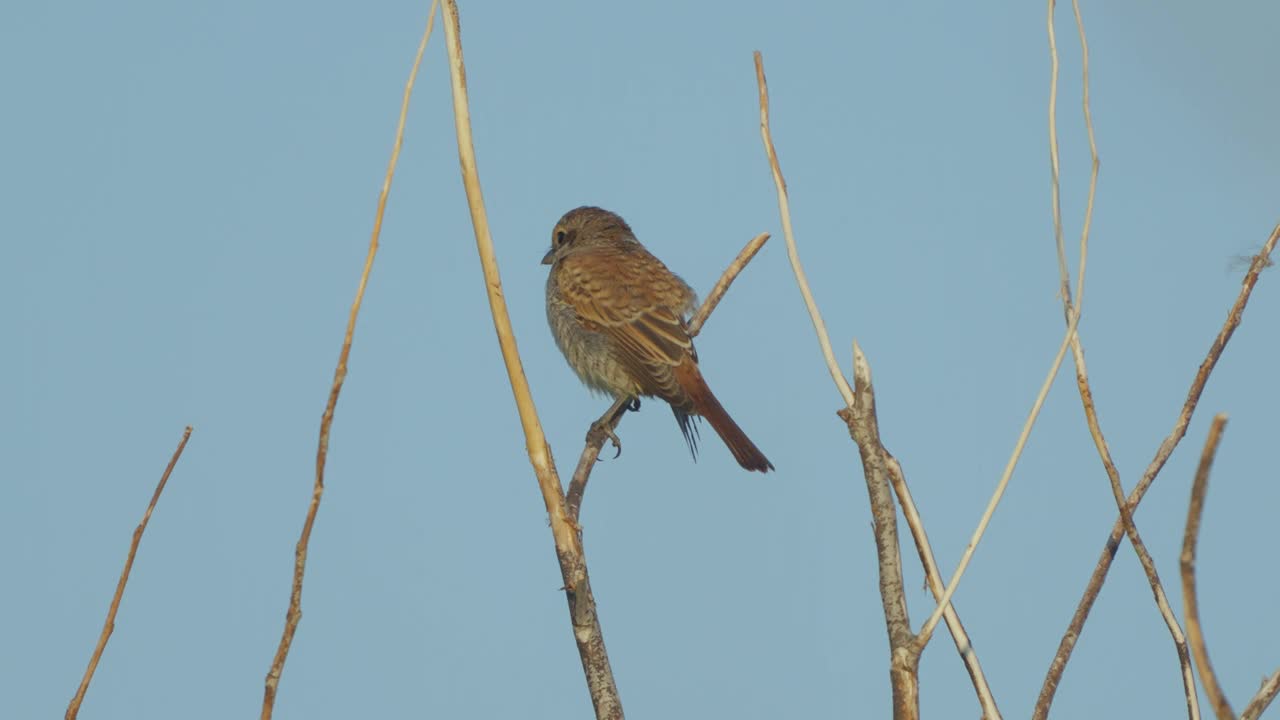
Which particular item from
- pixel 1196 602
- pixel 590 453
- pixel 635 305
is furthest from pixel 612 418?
pixel 1196 602

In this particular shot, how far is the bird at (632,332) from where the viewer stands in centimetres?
631

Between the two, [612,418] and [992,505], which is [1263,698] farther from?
[612,418]

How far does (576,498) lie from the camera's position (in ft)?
10.6

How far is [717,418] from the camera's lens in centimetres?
607

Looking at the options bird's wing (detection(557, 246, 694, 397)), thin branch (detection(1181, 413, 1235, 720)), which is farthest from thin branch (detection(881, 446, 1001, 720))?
bird's wing (detection(557, 246, 694, 397))

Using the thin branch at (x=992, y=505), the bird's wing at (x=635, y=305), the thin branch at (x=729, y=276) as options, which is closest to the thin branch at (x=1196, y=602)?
the thin branch at (x=992, y=505)

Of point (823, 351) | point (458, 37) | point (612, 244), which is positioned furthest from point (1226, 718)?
point (612, 244)

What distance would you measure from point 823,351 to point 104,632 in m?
1.27

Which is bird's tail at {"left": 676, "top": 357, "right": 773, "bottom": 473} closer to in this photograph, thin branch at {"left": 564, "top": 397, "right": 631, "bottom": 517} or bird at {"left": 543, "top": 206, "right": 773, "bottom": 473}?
bird at {"left": 543, "top": 206, "right": 773, "bottom": 473}

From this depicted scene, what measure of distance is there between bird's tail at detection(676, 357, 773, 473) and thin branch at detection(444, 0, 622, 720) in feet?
11.2

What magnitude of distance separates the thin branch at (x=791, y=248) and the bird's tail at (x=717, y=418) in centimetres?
331

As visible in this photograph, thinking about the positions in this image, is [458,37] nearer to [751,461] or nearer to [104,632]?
[104,632]

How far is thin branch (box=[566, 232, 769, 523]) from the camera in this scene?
130 inches

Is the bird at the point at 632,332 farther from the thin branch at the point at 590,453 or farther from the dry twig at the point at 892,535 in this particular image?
the dry twig at the point at 892,535
